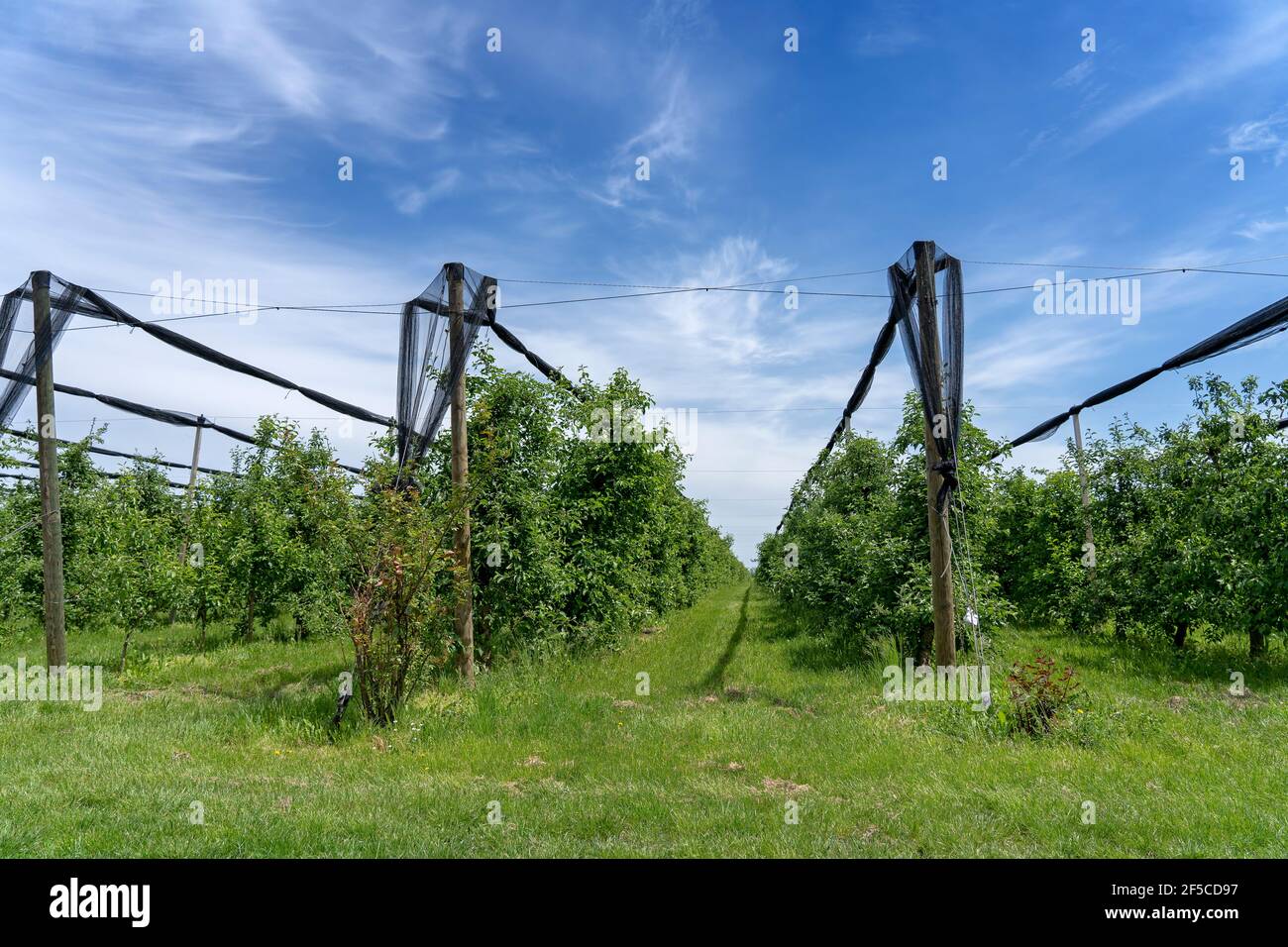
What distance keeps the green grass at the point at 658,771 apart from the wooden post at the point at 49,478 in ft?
4.08

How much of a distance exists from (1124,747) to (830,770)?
2899mm

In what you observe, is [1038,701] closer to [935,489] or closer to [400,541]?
[935,489]

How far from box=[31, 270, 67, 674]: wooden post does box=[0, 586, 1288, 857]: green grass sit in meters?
1.25

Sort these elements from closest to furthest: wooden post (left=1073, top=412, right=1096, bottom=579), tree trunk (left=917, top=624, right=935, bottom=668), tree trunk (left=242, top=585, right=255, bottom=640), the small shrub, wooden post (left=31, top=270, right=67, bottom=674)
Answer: the small shrub, wooden post (left=31, top=270, right=67, bottom=674), tree trunk (left=917, top=624, right=935, bottom=668), wooden post (left=1073, top=412, right=1096, bottom=579), tree trunk (left=242, top=585, right=255, bottom=640)

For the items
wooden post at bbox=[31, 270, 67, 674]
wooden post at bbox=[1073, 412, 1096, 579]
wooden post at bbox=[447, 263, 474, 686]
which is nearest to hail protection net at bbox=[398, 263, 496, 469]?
wooden post at bbox=[447, 263, 474, 686]

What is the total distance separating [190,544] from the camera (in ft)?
52.4

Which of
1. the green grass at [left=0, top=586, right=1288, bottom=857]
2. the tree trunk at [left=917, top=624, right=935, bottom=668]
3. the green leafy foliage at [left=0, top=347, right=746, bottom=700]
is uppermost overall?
the green leafy foliage at [left=0, top=347, right=746, bottom=700]

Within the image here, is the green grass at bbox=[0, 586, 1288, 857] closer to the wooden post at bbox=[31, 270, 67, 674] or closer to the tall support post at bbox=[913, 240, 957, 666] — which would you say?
the tall support post at bbox=[913, 240, 957, 666]

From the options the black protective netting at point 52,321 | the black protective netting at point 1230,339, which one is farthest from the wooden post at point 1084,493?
the black protective netting at point 52,321

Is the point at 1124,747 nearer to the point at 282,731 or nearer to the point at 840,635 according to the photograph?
the point at 840,635

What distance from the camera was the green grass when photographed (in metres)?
4.75

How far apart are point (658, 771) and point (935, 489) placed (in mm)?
4996

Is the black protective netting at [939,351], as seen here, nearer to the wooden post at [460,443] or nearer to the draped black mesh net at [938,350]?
the draped black mesh net at [938,350]

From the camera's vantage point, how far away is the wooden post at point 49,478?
9750mm
